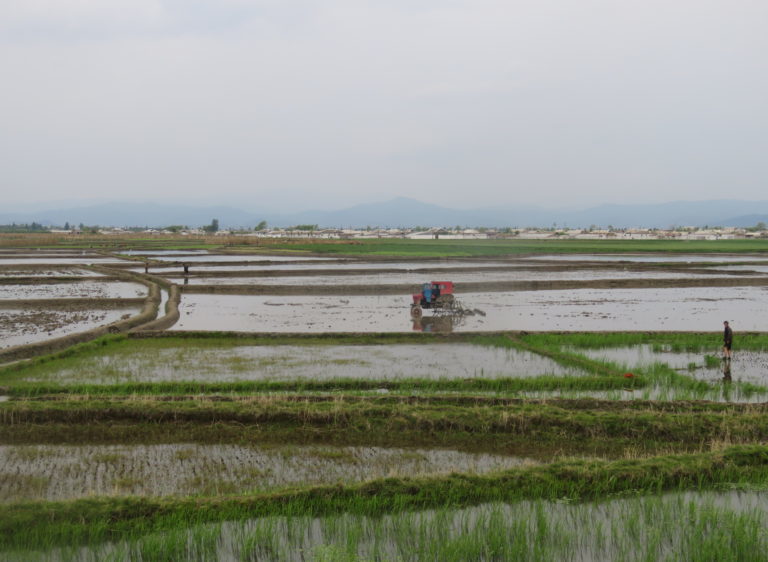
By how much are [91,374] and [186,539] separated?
229 inches

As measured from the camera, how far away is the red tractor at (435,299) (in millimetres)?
15083

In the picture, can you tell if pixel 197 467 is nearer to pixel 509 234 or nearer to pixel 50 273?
pixel 50 273

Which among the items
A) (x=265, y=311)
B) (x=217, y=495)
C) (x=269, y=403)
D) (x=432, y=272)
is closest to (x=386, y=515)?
(x=217, y=495)

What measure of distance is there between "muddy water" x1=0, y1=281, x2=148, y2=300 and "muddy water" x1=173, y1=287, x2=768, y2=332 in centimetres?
246

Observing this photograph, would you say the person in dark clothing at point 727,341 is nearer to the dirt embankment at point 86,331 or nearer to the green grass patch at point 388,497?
the green grass patch at point 388,497

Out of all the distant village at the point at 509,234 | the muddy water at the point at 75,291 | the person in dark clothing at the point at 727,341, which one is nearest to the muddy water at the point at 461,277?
the muddy water at the point at 75,291

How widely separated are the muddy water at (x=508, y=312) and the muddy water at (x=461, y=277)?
3.30 meters

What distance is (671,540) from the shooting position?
14.2 ft

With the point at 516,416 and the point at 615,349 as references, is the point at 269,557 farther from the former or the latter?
the point at 615,349

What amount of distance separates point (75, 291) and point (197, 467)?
1685 cm

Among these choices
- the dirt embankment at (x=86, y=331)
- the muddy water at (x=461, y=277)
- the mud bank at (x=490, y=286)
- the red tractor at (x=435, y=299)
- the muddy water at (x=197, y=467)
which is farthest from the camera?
the muddy water at (x=461, y=277)

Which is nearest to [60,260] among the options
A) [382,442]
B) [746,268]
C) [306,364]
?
[306,364]

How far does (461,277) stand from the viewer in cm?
2428

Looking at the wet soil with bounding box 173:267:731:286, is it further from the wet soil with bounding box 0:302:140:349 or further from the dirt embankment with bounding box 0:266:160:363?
the wet soil with bounding box 0:302:140:349
